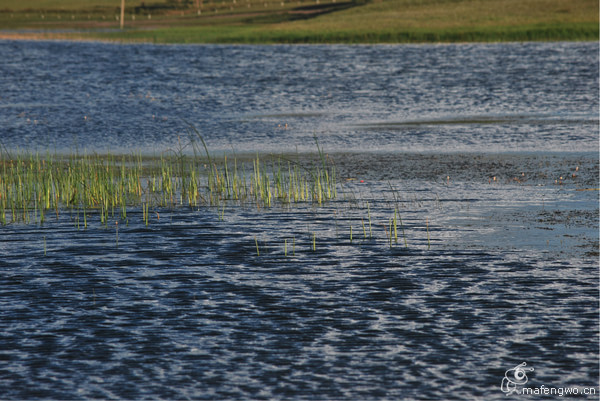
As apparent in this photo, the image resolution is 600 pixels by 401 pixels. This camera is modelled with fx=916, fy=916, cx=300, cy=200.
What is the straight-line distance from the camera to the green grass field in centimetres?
7694

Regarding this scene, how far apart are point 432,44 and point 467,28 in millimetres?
9779

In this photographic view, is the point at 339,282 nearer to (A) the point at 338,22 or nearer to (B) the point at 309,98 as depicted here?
(B) the point at 309,98

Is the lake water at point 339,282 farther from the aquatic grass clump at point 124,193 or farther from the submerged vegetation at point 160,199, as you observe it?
the aquatic grass clump at point 124,193

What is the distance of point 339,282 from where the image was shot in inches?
479

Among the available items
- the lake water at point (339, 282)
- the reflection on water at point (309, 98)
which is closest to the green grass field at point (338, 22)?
the reflection on water at point (309, 98)

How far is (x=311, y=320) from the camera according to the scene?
10.6 m

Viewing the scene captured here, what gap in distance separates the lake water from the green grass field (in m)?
49.2

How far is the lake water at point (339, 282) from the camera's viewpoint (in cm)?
908

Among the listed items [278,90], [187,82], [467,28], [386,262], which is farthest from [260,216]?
[467,28]

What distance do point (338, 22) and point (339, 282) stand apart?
87596 mm

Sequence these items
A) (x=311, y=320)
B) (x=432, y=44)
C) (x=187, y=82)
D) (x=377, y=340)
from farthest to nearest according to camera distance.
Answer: (x=432, y=44)
(x=187, y=82)
(x=311, y=320)
(x=377, y=340)

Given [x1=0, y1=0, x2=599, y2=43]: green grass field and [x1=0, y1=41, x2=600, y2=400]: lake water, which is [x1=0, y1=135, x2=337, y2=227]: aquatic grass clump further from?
A: [x1=0, y1=0, x2=599, y2=43]: green grass field

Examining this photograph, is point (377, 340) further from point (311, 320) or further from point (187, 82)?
point (187, 82)

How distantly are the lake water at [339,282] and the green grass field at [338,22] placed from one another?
161 feet
